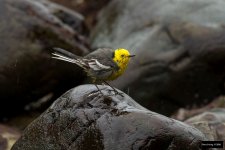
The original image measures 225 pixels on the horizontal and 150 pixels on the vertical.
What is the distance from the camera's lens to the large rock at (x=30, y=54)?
37.4 feet

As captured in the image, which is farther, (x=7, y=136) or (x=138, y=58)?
(x=138, y=58)

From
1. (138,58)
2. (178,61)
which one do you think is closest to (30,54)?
(138,58)

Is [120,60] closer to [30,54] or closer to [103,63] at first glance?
[103,63]

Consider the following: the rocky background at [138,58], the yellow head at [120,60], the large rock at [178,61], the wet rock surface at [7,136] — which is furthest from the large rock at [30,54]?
the yellow head at [120,60]

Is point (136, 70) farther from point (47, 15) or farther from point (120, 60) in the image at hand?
point (120, 60)

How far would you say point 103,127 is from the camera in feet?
23.0

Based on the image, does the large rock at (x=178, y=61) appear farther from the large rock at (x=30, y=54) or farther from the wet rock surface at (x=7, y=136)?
the wet rock surface at (x=7, y=136)

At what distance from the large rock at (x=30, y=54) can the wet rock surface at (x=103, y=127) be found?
12.3 ft

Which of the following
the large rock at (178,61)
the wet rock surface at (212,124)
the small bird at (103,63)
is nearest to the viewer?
the small bird at (103,63)

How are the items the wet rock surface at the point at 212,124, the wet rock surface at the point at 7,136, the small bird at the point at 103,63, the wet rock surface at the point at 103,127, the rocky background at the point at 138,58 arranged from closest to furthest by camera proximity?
1. the wet rock surface at the point at 103,127
2. the small bird at the point at 103,63
3. the wet rock surface at the point at 212,124
4. the wet rock surface at the point at 7,136
5. the rocky background at the point at 138,58

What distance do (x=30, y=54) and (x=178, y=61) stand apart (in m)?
2.64

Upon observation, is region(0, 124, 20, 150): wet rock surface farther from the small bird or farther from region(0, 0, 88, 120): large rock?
the small bird

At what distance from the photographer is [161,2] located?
13.2 m

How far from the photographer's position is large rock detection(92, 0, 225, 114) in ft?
39.6
